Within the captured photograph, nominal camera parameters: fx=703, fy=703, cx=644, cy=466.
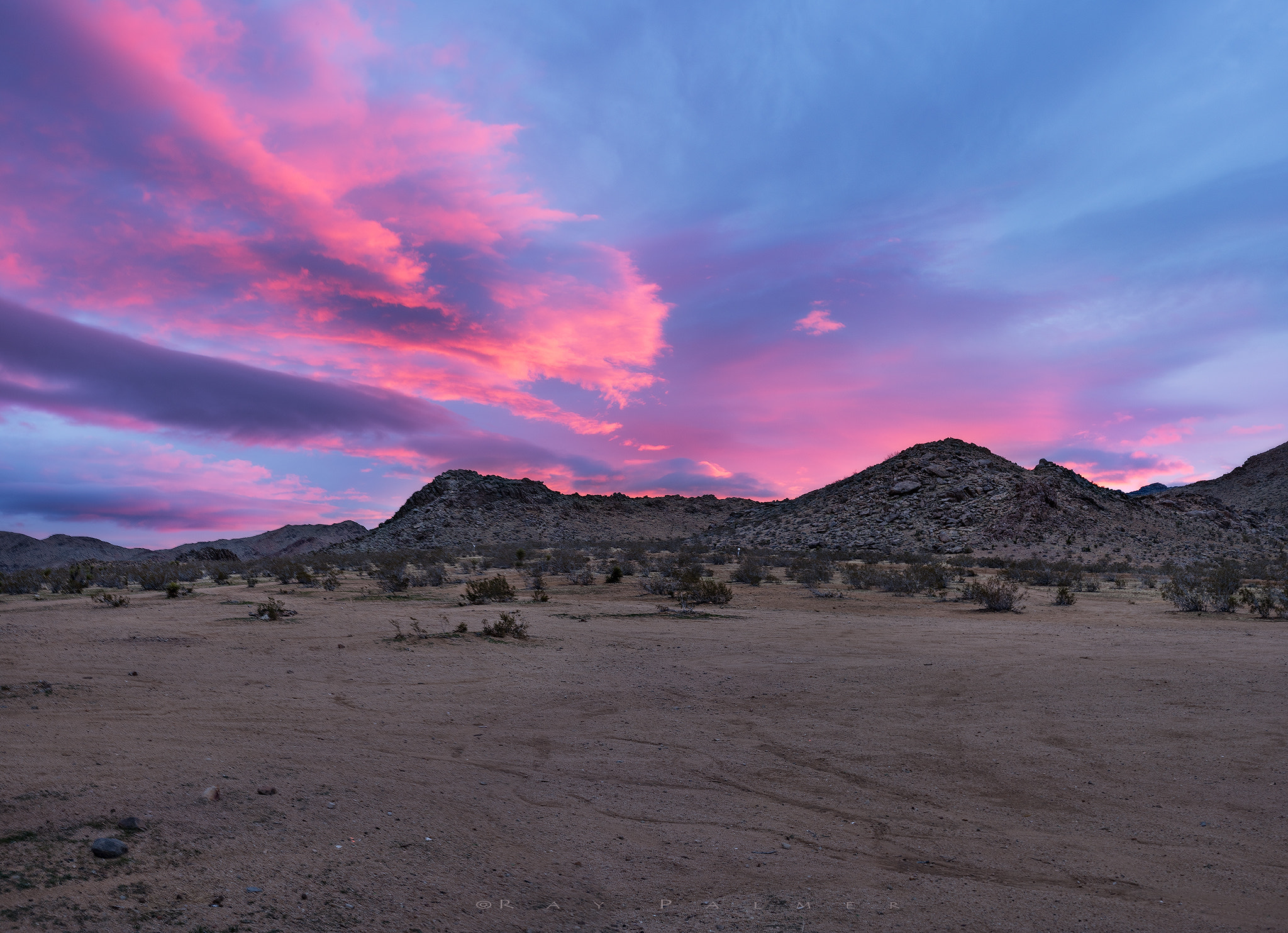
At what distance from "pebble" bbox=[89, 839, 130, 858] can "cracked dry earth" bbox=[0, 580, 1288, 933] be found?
8cm

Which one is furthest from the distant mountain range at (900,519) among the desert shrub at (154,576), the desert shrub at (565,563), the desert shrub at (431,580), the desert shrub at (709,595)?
the desert shrub at (431,580)

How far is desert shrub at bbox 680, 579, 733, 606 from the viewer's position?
1808cm

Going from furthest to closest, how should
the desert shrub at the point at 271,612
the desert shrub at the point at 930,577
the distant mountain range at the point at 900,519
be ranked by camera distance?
the distant mountain range at the point at 900,519 < the desert shrub at the point at 930,577 < the desert shrub at the point at 271,612

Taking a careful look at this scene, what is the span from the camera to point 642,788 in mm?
5781

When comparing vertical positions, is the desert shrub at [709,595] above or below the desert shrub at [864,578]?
below

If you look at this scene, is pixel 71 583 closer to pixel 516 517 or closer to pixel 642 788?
pixel 642 788

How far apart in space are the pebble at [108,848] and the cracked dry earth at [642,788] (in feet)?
0.25

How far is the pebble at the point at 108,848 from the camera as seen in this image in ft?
13.7

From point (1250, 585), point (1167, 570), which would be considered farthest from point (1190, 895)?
point (1167, 570)

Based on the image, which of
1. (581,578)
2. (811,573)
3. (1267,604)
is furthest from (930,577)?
(581,578)

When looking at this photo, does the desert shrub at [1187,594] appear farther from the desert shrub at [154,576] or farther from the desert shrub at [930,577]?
the desert shrub at [154,576]

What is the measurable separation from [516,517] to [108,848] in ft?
235

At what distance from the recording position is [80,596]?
19.3m

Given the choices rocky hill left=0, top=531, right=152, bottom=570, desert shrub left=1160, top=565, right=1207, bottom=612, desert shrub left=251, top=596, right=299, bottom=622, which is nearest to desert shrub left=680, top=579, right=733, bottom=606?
desert shrub left=251, top=596, right=299, bottom=622
